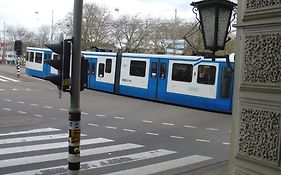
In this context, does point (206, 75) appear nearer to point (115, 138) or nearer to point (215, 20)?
point (115, 138)

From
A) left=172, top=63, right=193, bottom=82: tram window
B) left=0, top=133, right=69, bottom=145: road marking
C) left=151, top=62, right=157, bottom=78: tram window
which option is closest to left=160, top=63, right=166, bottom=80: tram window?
left=151, top=62, right=157, bottom=78: tram window

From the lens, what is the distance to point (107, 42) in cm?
7450

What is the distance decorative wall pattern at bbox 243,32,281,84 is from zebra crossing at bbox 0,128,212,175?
516 cm

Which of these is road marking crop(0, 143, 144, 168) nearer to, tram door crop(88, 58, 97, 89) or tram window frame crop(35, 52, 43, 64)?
tram door crop(88, 58, 97, 89)

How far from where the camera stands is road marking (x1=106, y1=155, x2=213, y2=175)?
8.86m

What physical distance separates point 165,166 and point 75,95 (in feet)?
14.0

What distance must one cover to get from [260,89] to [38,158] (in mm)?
6781

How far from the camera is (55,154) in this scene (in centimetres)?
1011

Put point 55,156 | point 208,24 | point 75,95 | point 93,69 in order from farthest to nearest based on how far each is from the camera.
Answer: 1. point 93,69
2. point 55,156
3. point 75,95
4. point 208,24

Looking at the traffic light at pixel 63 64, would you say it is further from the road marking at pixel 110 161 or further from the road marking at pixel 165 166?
the road marking at pixel 165 166

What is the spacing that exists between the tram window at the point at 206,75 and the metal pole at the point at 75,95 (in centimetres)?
1563

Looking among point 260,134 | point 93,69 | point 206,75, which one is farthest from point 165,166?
point 93,69

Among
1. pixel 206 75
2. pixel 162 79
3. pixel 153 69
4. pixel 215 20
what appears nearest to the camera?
pixel 215 20

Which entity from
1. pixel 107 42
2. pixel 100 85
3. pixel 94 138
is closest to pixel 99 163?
pixel 94 138
